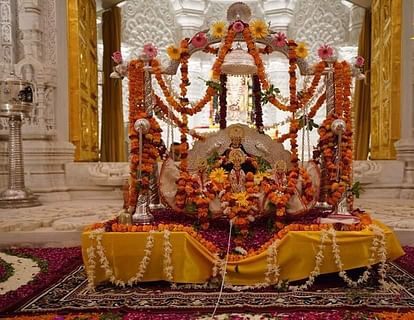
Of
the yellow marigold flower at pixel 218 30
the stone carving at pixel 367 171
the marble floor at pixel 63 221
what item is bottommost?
the marble floor at pixel 63 221

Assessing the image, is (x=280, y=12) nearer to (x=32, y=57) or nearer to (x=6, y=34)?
(x=32, y=57)

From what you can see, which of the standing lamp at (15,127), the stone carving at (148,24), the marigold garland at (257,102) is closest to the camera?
the marigold garland at (257,102)

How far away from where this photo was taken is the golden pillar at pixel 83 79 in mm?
7262

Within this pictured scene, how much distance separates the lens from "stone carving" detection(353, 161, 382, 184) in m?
6.89

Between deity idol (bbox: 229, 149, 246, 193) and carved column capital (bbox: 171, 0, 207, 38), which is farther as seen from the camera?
carved column capital (bbox: 171, 0, 207, 38)

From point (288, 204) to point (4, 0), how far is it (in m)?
5.45

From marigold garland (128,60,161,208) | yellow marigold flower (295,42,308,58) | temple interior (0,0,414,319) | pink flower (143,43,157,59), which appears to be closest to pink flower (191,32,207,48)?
temple interior (0,0,414,319)

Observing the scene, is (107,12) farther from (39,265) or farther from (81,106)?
(39,265)

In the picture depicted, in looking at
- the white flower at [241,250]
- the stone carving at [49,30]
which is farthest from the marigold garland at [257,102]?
the stone carving at [49,30]

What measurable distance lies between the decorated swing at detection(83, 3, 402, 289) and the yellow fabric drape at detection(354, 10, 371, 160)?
15.9ft

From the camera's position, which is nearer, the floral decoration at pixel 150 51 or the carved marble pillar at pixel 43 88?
the floral decoration at pixel 150 51

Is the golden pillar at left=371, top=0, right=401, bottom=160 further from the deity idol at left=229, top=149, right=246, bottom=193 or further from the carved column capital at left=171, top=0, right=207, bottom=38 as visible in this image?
the carved column capital at left=171, top=0, right=207, bottom=38

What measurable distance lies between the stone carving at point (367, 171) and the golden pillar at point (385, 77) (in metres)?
0.72

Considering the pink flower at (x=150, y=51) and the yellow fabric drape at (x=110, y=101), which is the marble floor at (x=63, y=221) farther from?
the yellow fabric drape at (x=110, y=101)
